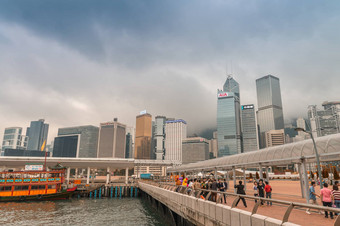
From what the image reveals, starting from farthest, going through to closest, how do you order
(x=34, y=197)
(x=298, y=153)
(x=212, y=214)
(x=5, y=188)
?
(x=34, y=197), (x=5, y=188), (x=298, y=153), (x=212, y=214)

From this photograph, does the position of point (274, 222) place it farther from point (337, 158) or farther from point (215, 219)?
point (337, 158)

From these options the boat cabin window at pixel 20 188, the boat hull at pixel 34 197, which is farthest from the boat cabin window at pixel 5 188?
the boat hull at pixel 34 197

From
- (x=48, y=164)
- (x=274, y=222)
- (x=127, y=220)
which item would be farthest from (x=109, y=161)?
(x=274, y=222)

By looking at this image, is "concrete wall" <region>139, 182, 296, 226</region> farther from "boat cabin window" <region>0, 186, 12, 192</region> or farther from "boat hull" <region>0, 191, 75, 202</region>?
"boat cabin window" <region>0, 186, 12, 192</region>

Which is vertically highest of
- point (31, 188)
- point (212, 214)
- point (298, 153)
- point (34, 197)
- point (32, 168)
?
point (298, 153)

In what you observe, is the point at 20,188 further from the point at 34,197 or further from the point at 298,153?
the point at 298,153

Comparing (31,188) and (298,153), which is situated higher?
(298,153)

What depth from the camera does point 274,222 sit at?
8.27 meters

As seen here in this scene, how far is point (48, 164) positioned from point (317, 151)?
80.1 metres

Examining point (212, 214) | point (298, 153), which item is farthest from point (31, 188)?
point (298, 153)

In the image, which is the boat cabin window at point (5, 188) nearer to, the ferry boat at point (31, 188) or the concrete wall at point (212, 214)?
the ferry boat at point (31, 188)

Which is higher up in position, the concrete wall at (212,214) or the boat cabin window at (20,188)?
the concrete wall at (212,214)

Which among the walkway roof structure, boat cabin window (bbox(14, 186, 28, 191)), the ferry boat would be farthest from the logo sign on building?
the walkway roof structure

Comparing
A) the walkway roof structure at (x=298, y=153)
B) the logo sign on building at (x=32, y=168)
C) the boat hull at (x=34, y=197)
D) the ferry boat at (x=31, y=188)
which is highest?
the walkway roof structure at (x=298, y=153)
